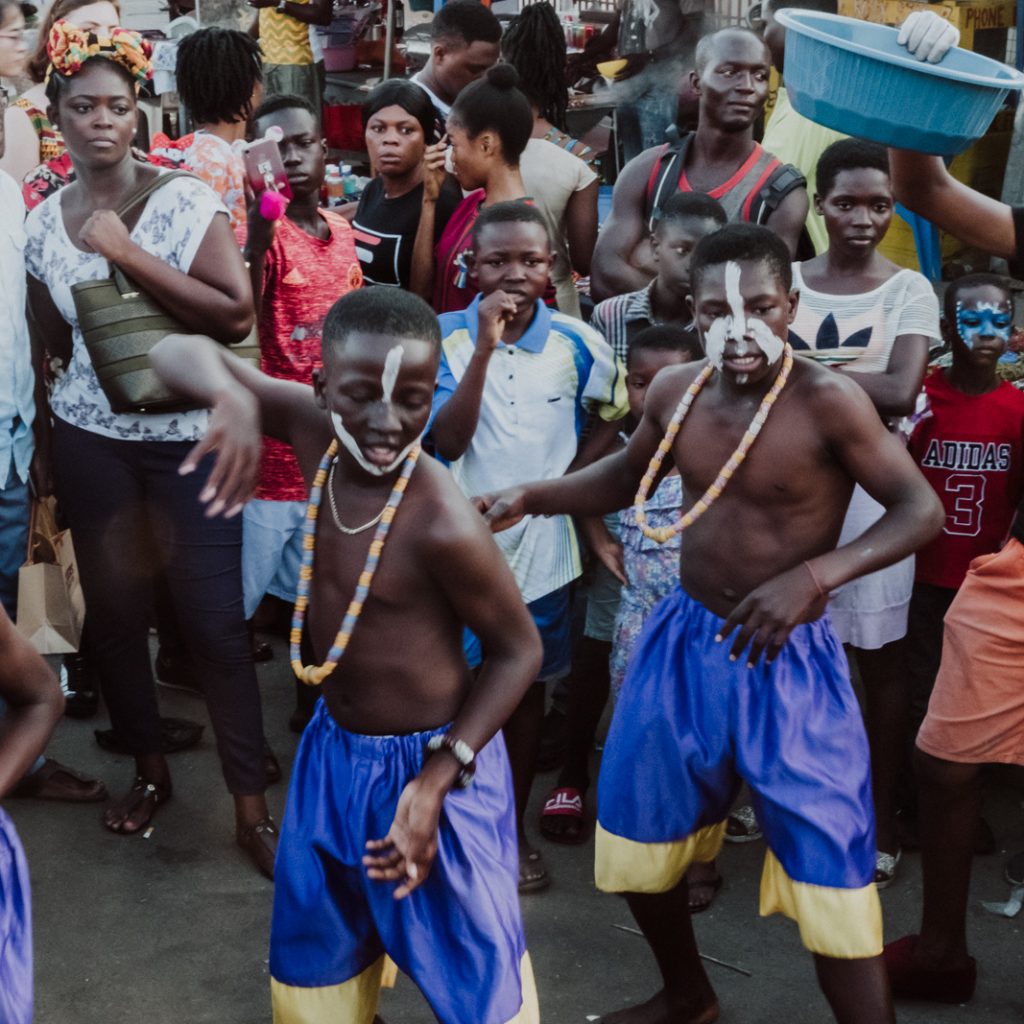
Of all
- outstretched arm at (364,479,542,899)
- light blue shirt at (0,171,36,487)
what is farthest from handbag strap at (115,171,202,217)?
outstretched arm at (364,479,542,899)

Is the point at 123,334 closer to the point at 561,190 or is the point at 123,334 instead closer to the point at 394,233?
the point at 394,233

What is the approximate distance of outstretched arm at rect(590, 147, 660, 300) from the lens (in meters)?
4.89

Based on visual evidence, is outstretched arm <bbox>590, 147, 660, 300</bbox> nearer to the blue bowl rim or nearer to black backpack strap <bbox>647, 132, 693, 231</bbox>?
black backpack strap <bbox>647, 132, 693, 231</bbox>

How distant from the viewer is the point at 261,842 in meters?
4.15

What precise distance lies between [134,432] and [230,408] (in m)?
1.55

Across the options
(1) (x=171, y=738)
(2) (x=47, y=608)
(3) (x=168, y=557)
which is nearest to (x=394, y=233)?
(3) (x=168, y=557)

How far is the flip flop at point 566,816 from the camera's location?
4305 millimetres

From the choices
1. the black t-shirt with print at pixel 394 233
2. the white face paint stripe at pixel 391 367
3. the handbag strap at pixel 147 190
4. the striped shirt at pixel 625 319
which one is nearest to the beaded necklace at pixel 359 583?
the white face paint stripe at pixel 391 367

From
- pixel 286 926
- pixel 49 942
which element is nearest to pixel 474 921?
pixel 286 926

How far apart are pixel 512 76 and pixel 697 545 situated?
2.25m

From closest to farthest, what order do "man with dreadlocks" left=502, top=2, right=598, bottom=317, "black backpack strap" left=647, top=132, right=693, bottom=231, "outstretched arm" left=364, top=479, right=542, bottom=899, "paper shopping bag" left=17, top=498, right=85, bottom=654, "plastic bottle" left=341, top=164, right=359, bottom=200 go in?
"outstretched arm" left=364, top=479, right=542, bottom=899 < "paper shopping bag" left=17, top=498, right=85, bottom=654 < "black backpack strap" left=647, top=132, right=693, bottom=231 < "man with dreadlocks" left=502, top=2, right=598, bottom=317 < "plastic bottle" left=341, top=164, right=359, bottom=200

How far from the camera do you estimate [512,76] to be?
193 inches

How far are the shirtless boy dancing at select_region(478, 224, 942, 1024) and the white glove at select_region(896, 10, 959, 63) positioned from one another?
0.52 meters

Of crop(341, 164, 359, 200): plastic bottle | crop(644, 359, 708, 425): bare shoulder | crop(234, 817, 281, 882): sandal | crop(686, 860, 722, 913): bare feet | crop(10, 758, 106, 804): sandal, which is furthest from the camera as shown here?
crop(341, 164, 359, 200): plastic bottle
